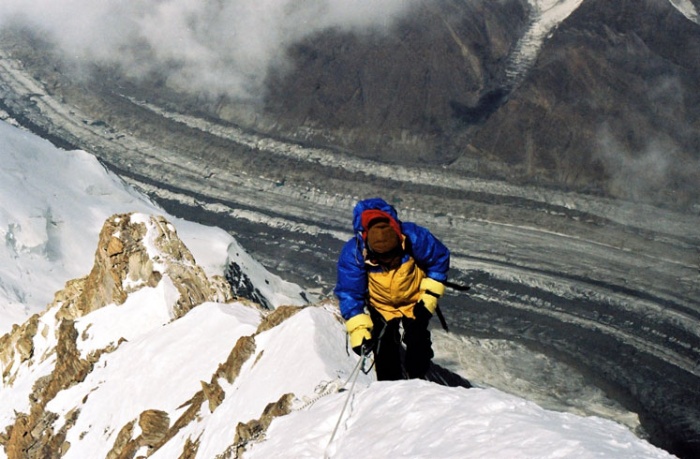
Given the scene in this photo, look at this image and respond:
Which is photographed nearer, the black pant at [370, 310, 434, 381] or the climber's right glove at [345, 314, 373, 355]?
the climber's right glove at [345, 314, 373, 355]

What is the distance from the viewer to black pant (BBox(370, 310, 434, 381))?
1291cm

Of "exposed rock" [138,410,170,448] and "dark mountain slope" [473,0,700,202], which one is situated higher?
"dark mountain slope" [473,0,700,202]

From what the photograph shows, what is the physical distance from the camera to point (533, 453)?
9.30 metres

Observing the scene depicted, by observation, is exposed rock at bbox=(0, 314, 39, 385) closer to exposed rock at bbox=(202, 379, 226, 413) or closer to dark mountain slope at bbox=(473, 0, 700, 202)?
exposed rock at bbox=(202, 379, 226, 413)

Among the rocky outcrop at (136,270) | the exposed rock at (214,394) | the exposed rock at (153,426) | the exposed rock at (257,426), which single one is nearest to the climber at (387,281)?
the exposed rock at (257,426)

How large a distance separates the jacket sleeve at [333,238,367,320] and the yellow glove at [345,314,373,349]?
0.26 ft

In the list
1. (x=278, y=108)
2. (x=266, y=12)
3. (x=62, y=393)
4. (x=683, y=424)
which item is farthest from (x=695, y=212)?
(x=62, y=393)

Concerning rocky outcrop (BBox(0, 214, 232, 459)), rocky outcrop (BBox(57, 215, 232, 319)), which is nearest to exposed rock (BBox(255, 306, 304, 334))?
rocky outcrop (BBox(0, 214, 232, 459))

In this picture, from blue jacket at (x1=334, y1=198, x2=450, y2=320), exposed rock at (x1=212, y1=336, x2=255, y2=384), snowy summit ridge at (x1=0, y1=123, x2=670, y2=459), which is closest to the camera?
snowy summit ridge at (x1=0, y1=123, x2=670, y2=459)

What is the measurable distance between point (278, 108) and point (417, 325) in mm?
85128

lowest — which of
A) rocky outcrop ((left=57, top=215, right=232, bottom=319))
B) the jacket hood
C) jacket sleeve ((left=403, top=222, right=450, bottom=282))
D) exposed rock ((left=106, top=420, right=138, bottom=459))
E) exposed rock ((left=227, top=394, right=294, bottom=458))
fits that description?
exposed rock ((left=106, top=420, right=138, bottom=459))

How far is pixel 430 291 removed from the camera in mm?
12648

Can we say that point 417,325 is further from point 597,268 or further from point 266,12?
point 266,12

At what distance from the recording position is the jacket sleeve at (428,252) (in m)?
12.4
